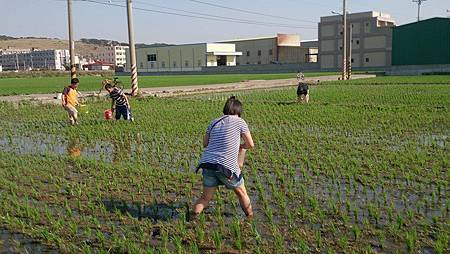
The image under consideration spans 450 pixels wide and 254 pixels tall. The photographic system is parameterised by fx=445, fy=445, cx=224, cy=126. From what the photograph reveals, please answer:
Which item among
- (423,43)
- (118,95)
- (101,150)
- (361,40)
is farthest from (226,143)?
(361,40)

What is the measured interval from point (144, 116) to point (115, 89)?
2.66m

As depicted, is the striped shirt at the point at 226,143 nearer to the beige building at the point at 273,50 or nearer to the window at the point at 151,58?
the beige building at the point at 273,50

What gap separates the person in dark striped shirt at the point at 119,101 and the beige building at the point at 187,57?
2663 inches

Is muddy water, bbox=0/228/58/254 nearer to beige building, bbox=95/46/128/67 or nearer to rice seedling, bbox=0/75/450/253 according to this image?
rice seedling, bbox=0/75/450/253

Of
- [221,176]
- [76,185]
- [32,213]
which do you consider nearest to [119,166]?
[76,185]

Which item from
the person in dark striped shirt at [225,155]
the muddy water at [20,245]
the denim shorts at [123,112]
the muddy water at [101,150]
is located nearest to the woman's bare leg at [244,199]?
the person in dark striped shirt at [225,155]

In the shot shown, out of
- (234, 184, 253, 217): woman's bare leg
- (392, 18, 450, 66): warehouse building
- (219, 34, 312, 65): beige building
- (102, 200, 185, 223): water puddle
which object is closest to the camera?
(234, 184, 253, 217): woman's bare leg

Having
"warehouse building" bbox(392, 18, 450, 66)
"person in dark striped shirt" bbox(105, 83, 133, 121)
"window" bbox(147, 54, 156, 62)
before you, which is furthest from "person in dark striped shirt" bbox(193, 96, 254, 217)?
"window" bbox(147, 54, 156, 62)

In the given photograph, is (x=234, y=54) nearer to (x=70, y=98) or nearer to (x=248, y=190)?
(x=70, y=98)

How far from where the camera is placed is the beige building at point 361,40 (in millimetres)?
63438

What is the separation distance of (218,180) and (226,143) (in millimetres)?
400

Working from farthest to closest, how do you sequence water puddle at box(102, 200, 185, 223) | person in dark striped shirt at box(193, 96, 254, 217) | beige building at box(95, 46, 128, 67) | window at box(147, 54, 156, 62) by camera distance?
beige building at box(95, 46, 128, 67), window at box(147, 54, 156, 62), water puddle at box(102, 200, 185, 223), person in dark striped shirt at box(193, 96, 254, 217)

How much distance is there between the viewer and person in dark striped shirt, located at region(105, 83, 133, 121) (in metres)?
12.0

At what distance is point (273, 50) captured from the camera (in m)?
80.6
